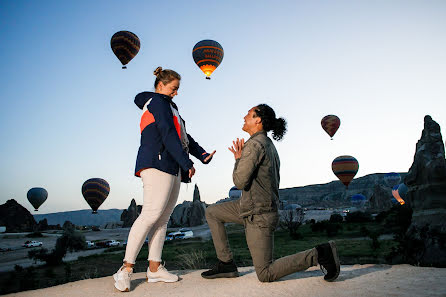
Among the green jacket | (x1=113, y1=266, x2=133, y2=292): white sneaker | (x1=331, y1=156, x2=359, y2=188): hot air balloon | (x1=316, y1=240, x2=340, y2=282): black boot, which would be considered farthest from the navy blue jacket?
(x1=331, y1=156, x2=359, y2=188): hot air balloon

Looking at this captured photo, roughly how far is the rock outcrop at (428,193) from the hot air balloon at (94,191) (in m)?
41.7

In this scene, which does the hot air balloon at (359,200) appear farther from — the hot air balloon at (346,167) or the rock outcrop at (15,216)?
the rock outcrop at (15,216)

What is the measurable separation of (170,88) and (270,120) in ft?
4.02

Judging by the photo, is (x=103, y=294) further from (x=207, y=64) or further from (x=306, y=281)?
(x=207, y=64)

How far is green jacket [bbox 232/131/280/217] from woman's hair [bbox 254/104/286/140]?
0.28 metres

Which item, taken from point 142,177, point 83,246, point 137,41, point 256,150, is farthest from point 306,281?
point 137,41

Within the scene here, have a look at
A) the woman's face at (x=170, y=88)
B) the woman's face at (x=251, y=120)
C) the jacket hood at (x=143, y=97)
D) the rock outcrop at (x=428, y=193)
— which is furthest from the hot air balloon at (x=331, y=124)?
the jacket hood at (x=143, y=97)

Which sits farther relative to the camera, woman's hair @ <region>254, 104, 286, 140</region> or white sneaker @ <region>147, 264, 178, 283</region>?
woman's hair @ <region>254, 104, 286, 140</region>

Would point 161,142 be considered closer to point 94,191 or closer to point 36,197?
point 94,191

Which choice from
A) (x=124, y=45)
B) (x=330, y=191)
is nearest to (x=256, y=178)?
(x=124, y=45)

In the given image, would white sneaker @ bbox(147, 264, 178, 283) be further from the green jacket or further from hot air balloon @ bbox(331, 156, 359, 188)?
hot air balloon @ bbox(331, 156, 359, 188)

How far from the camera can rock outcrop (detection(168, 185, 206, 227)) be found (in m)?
59.0

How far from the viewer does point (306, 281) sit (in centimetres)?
338

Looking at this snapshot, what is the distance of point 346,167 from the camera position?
1773 inches
